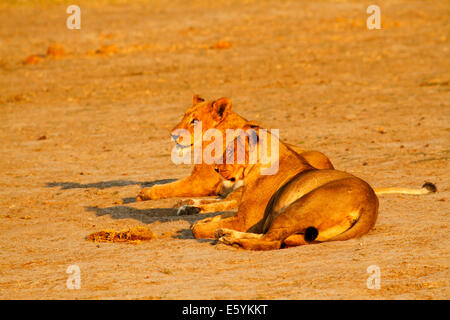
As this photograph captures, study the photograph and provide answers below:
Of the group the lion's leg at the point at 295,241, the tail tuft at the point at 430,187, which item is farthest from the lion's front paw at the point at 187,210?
the tail tuft at the point at 430,187

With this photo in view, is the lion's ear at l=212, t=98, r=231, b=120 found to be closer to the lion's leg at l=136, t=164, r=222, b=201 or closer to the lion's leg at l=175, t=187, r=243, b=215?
the lion's leg at l=136, t=164, r=222, b=201

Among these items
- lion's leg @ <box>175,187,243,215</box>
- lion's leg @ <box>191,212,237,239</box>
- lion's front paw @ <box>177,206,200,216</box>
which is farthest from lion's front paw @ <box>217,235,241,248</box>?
lion's front paw @ <box>177,206,200,216</box>

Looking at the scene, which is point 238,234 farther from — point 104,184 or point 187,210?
point 104,184

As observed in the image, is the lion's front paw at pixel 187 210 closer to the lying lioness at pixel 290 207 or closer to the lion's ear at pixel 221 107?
the lion's ear at pixel 221 107

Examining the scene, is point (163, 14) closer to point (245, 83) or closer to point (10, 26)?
point (10, 26)

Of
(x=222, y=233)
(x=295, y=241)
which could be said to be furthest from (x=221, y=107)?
(x=295, y=241)

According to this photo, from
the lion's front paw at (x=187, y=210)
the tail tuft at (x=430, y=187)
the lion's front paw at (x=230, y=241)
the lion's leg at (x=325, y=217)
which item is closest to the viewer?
the lion's leg at (x=325, y=217)

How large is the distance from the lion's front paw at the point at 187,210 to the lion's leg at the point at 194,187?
32.1 inches

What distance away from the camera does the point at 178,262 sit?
6453mm

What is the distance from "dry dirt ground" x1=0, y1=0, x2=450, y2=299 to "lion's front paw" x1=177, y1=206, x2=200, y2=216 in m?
0.16

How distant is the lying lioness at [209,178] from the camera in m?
8.44

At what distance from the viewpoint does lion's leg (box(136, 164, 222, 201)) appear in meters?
9.49
